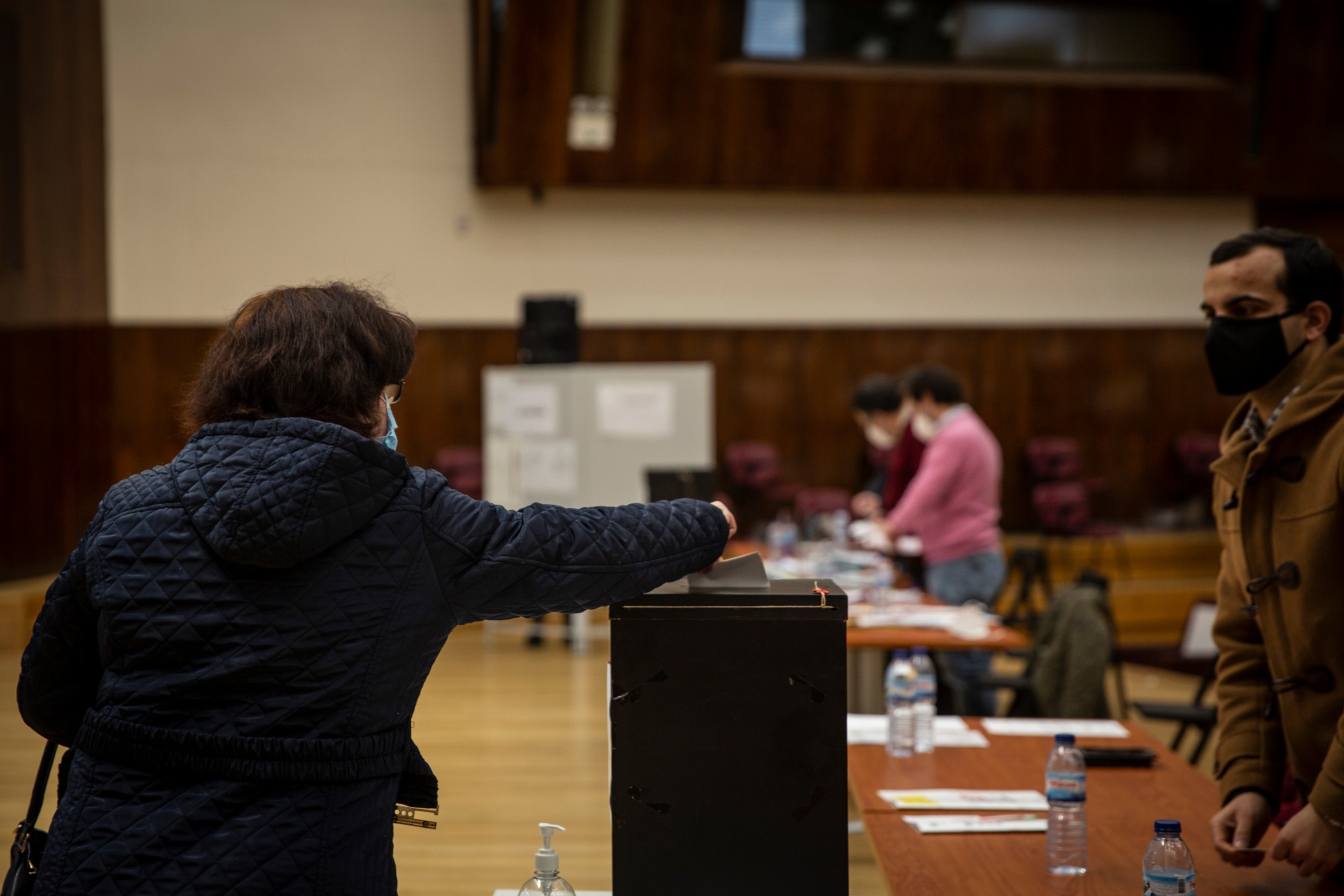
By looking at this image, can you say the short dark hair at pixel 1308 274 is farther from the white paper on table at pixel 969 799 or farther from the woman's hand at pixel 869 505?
the woman's hand at pixel 869 505

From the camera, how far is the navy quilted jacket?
1478 millimetres

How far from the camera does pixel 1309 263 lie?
7.06 ft

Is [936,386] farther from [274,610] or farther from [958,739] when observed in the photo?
[274,610]

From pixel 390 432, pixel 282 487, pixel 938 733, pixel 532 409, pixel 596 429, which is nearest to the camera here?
pixel 282 487

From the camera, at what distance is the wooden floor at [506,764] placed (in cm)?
423

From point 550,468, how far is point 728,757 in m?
6.58

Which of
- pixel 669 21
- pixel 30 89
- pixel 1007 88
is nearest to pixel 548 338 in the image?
pixel 669 21

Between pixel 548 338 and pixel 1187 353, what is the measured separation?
6.37 meters

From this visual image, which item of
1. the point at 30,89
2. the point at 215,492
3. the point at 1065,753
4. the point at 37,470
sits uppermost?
the point at 30,89

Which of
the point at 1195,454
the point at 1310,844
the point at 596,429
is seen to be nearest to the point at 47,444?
the point at 596,429

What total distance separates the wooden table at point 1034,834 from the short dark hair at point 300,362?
1.18 metres

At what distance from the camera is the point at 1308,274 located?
2.15 metres

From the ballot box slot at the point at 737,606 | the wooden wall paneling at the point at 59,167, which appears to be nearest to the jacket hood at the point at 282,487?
the ballot box slot at the point at 737,606

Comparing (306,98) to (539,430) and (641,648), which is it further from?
(641,648)
